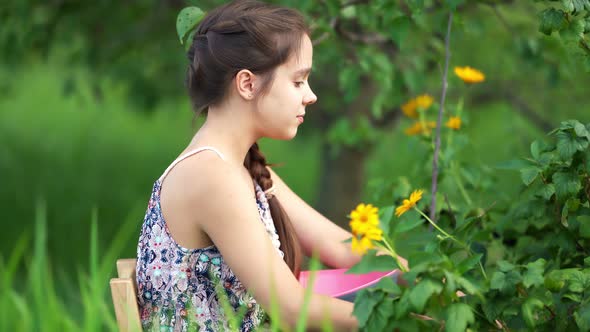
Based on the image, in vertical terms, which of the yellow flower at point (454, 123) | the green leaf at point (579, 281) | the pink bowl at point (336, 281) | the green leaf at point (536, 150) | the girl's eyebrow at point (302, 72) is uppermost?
the girl's eyebrow at point (302, 72)

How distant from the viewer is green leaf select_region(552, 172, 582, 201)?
6.48 ft

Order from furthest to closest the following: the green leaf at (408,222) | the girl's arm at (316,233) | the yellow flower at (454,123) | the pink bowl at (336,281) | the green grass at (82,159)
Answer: the green grass at (82,159)
the yellow flower at (454,123)
the girl's arm at (316,233)
the pink bowl at (336,281)
the green leaf at (408,222)

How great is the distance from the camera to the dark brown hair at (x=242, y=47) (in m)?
2.04

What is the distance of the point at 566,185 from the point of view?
198 cm

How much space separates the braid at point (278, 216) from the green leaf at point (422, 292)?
0.54 m

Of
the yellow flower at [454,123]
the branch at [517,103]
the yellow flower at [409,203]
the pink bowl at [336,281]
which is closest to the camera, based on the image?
the yellow flower at [409,203]

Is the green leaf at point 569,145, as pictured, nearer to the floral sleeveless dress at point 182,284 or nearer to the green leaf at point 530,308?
the green leaf at point 530,308

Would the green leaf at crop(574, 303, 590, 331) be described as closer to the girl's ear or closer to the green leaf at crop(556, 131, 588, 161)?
the green leaf at crop(556, 131, 588, 161)

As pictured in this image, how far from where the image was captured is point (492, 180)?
3.05 meters

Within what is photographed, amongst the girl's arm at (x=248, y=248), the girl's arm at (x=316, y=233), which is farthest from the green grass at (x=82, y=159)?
the girl's arm at (x=248, y=248)

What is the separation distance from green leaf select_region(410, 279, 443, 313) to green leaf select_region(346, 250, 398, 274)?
0.06 m

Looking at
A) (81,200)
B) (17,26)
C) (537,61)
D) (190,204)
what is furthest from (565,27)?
(81,200)

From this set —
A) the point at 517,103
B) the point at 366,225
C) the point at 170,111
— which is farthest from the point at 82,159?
the point at 366,225

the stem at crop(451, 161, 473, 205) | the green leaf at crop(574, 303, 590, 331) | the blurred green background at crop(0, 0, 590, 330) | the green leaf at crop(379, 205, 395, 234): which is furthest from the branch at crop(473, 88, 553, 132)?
the green leaf at crop(379, 205, 395, 234)
